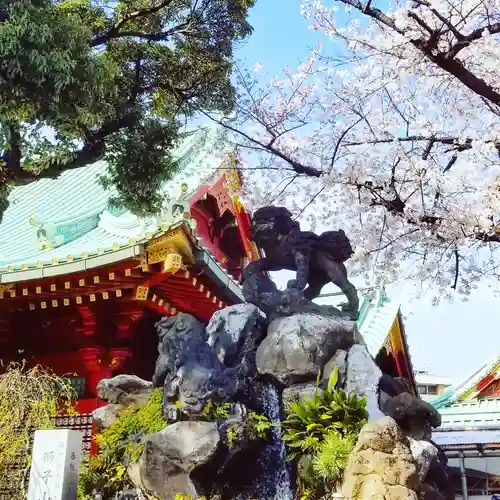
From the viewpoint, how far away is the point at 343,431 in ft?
18.7

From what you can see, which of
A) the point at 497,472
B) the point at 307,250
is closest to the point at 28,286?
the point at 307,250

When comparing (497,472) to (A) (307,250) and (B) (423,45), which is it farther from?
(B) (423,45)

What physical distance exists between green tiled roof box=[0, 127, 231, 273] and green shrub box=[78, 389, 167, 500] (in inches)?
135

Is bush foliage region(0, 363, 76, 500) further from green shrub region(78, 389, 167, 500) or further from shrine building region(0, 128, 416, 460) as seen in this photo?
green shrub region(78, 389, 167, 500)

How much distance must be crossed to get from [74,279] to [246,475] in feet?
15.5

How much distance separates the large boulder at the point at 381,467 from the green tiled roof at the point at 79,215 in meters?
5.58

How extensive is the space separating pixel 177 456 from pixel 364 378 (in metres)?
1.92

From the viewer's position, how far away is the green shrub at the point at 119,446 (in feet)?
20.9

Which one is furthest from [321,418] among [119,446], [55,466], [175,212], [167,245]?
[175,212]

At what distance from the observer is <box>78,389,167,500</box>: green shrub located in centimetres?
637

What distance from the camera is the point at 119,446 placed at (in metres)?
6.53

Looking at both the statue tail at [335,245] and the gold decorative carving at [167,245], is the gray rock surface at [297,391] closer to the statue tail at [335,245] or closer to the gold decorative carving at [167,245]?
the statue tail at [335,245]

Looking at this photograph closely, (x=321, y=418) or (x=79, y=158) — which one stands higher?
(x=79, y=158)

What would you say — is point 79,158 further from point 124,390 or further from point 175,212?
point 175,212
